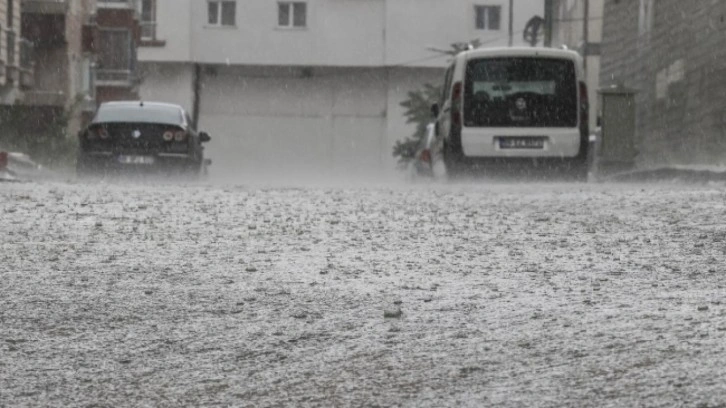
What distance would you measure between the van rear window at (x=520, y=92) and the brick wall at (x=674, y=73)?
17.6 feet

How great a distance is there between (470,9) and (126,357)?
192 feet

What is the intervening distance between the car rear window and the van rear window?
4760 millimetres

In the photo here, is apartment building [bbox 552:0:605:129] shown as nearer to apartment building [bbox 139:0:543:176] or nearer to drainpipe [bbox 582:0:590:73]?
drainpipe [bbox 582:0:590:73]

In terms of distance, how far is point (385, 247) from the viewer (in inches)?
393

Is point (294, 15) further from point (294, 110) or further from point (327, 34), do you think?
point (294, 110)

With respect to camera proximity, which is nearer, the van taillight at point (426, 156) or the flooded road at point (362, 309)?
the flooded road at point (362, 309)

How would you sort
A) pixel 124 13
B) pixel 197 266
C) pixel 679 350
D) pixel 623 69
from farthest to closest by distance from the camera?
pixel 124 13
pixel 623 69
pixel 197 266
pixel 679 350

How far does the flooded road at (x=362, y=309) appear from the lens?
5727 millimetres

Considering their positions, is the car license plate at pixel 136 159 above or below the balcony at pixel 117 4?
below

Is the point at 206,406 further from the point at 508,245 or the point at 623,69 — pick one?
the point at 623,69

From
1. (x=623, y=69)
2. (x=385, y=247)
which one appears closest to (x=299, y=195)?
(x=385, y=247)

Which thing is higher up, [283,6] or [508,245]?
[283,6]

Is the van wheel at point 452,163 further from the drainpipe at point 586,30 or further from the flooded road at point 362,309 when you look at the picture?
the drainpipe at point 586,30

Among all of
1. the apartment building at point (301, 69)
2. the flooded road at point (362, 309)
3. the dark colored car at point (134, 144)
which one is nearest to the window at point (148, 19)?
the apartment building at point (301, 69)
